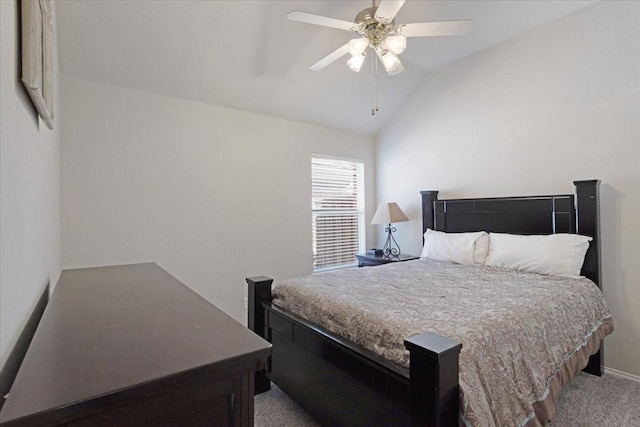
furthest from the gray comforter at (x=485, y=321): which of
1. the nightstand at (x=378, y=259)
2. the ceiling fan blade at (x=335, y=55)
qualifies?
the ceiling fan blade at (x=335, y=55)

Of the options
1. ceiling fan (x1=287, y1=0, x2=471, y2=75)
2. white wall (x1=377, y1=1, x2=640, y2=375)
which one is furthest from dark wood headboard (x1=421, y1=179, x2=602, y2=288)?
ceiling fan (x1=287, y1=0, x2=471, y2=75)

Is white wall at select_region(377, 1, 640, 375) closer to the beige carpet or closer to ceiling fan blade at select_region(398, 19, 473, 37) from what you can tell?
the beige carpet

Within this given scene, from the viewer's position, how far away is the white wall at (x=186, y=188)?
2.60 metres

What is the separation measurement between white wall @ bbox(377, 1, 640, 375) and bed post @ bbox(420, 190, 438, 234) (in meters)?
0.14

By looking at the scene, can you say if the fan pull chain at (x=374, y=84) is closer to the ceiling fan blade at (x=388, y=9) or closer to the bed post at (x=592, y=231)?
the ceiling fan blade at (x=388, y=9)

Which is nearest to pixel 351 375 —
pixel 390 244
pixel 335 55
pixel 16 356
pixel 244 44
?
pixel 16 356

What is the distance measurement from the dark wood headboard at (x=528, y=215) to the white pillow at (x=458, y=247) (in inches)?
8.4

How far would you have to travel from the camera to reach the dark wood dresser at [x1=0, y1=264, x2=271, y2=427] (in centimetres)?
58

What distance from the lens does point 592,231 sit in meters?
2.66

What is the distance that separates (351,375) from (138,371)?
1.19 meters

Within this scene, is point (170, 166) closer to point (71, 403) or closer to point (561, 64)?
point (71, 403)

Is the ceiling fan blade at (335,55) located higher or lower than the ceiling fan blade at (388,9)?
lower

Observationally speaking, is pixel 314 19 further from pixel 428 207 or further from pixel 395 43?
pixel 428 207

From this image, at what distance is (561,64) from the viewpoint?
2922mm
